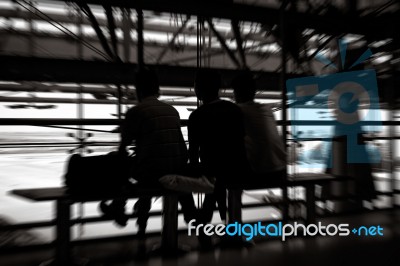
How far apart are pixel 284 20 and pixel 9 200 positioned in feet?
13.2

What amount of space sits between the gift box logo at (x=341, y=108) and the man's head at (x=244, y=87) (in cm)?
69

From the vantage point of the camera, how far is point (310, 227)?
222 cm

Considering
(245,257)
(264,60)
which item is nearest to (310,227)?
(245,257)

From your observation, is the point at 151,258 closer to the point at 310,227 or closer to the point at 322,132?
the point at 310,227

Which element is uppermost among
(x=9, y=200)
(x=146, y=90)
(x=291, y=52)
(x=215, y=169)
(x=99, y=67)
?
(x=99, y=67)

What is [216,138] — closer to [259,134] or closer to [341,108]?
[259,134]

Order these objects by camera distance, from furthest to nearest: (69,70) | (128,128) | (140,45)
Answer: (69,70) → (140,45) → (128,128)

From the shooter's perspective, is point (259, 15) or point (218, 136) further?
point (259, 15)

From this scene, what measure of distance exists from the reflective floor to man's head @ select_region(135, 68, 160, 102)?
0.90 m

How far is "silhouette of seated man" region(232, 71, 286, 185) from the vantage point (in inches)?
72.9

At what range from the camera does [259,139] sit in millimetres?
1878

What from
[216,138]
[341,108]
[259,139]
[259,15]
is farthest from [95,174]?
[341,108]

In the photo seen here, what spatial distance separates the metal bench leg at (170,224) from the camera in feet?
6.02

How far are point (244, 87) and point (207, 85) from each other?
24 cm
